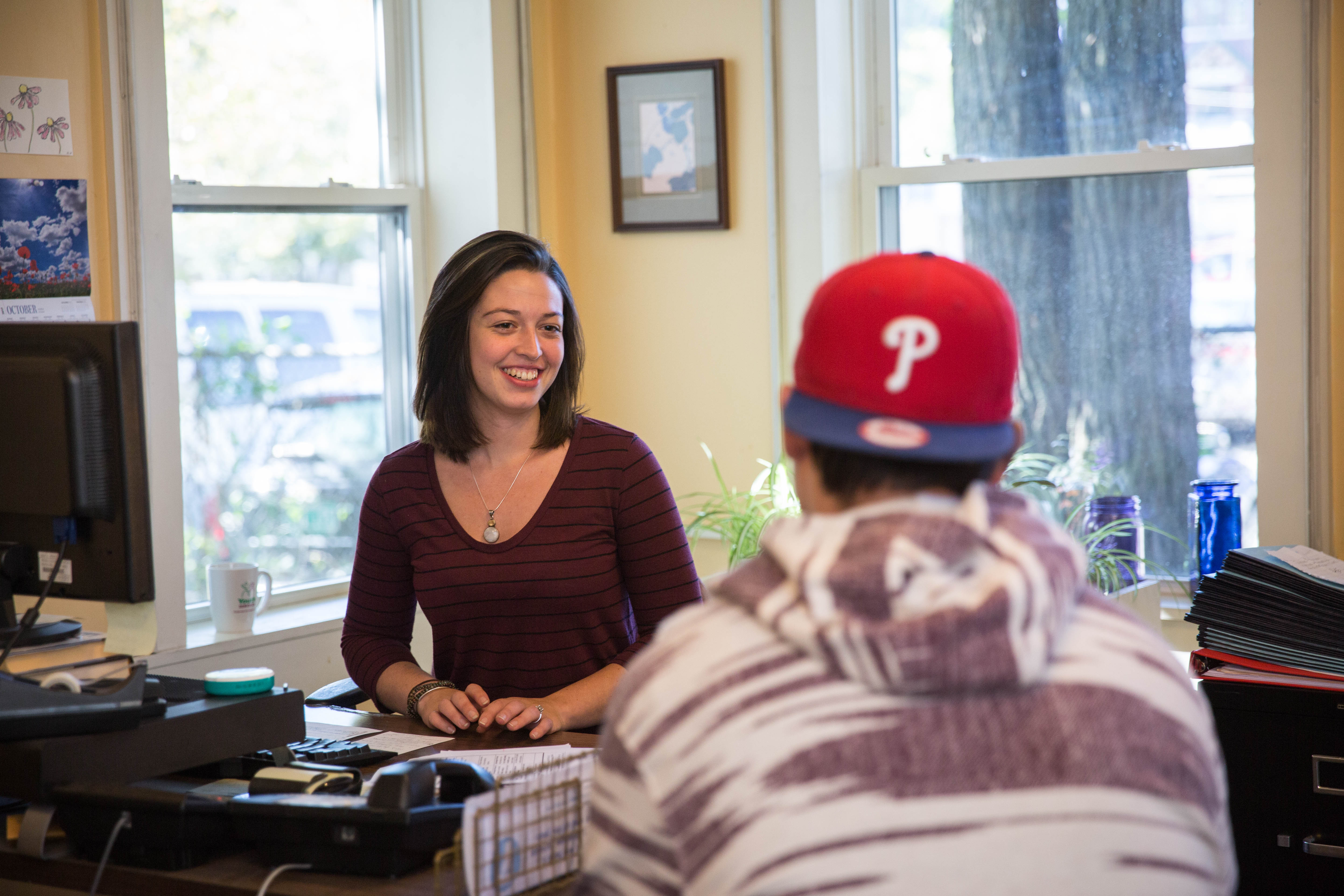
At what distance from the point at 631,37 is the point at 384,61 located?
2.11 feet

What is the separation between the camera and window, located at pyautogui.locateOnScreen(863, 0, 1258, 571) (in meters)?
2.85

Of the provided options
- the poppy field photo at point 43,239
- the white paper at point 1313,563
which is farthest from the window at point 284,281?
the white paper at point 1313,563

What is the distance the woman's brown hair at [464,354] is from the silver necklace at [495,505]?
26 mm

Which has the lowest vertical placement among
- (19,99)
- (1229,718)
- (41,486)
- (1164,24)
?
(1229,718)

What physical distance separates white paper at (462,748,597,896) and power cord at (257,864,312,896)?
7.1 inches

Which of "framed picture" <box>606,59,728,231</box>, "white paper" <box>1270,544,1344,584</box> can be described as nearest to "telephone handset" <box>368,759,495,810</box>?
"white paper" <box>1270,544,1344,584</box>

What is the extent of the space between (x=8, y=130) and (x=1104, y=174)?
7.72 feet

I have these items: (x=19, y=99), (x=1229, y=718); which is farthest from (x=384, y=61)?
(x=1229, y=718)

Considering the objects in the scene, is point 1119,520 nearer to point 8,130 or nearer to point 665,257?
point 665,257

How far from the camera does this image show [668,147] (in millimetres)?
3121

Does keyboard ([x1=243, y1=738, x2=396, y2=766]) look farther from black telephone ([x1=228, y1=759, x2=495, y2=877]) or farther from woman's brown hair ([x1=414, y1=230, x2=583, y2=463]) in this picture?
woman's brown hair ([x1=414, y1=230, x2=583, y2=463])

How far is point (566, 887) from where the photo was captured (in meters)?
1.18

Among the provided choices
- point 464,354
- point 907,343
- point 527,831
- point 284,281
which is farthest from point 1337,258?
point 284,281

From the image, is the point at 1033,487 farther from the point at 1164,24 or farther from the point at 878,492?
the point at 878,492
